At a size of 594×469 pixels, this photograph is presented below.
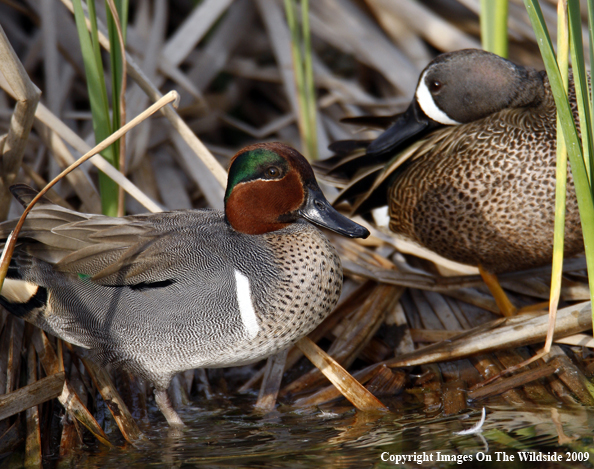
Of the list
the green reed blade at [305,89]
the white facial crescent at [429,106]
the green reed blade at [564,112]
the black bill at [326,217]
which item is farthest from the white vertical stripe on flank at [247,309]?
the green reed blade at [305,89]

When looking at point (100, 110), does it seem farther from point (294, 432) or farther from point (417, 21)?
point (417, 21)

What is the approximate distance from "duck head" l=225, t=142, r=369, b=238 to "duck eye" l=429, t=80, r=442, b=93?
2.73 feet

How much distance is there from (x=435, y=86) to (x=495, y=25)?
41cm

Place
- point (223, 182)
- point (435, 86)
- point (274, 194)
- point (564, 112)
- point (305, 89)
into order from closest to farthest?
point (564, 112) → point (274, 194) → point (223, 182) → point (435, 86) → point (305, 89)

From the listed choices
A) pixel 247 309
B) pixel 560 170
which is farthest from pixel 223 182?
pixel 560 170

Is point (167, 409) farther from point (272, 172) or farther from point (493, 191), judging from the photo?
point (493, 191)

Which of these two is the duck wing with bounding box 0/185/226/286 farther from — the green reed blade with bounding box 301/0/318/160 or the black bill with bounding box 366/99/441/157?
the green reed blade with bounding box 301/0/318/160

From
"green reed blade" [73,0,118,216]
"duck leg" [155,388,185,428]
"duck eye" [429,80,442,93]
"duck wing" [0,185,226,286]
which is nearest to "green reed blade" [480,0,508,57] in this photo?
"duck eye" [429,80,442,93]

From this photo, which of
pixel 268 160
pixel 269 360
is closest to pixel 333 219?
pixel 268 160

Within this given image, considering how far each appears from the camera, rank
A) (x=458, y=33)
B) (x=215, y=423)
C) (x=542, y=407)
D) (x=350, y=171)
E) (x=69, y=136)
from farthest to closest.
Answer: (x=458, y=33) < (x=350, y=171) < (x=69, y=136) < (x=215, y=423) < (x=542, y=407)

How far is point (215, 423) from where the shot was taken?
239 centimetres

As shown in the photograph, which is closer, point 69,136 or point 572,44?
point 572,44

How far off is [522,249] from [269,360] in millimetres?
1074

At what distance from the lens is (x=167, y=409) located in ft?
7.69
